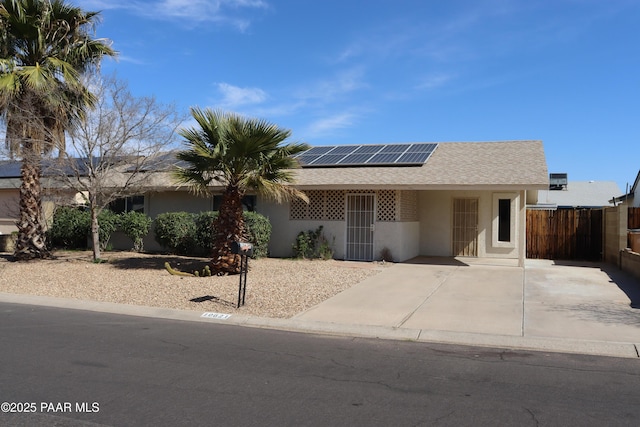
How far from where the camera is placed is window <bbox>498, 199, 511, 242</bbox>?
1927cm

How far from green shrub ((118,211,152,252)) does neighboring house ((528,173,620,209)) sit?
2489 cm

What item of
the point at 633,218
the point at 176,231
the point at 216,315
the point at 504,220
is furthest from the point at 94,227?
the point at 633,218

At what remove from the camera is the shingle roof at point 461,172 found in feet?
52.5

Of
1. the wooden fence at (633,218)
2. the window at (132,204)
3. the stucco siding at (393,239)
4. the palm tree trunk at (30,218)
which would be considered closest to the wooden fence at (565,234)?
the wooden fence at (633,218)

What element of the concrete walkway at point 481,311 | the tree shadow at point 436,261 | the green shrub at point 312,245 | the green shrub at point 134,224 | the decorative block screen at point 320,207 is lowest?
the concrete walkway at point 481,311

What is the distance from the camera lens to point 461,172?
17.2 metres

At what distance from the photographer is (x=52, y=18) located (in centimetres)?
1581

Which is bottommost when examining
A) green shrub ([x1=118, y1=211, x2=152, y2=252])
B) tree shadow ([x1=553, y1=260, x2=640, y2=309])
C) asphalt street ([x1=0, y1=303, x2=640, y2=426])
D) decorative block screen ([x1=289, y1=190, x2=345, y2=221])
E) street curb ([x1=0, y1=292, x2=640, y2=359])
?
asphalt street ([x1=0, y1=303, x2=640, y2=426])

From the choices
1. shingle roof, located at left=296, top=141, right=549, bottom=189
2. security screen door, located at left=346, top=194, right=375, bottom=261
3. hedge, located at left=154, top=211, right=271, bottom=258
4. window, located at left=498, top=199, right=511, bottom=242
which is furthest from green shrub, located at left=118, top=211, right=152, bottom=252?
window, located at left=498, top=199, right=511, bottom=242

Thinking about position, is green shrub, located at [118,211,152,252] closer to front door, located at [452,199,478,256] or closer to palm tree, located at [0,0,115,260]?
palm tree, located at [0,0,115,260]

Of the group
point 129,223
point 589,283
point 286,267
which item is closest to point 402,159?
point 286,267

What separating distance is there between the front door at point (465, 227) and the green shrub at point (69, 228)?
533 inches

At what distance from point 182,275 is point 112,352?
702 centimetres

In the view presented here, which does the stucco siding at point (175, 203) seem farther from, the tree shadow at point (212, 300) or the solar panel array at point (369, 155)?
the tree shadow at point (212, 300)
